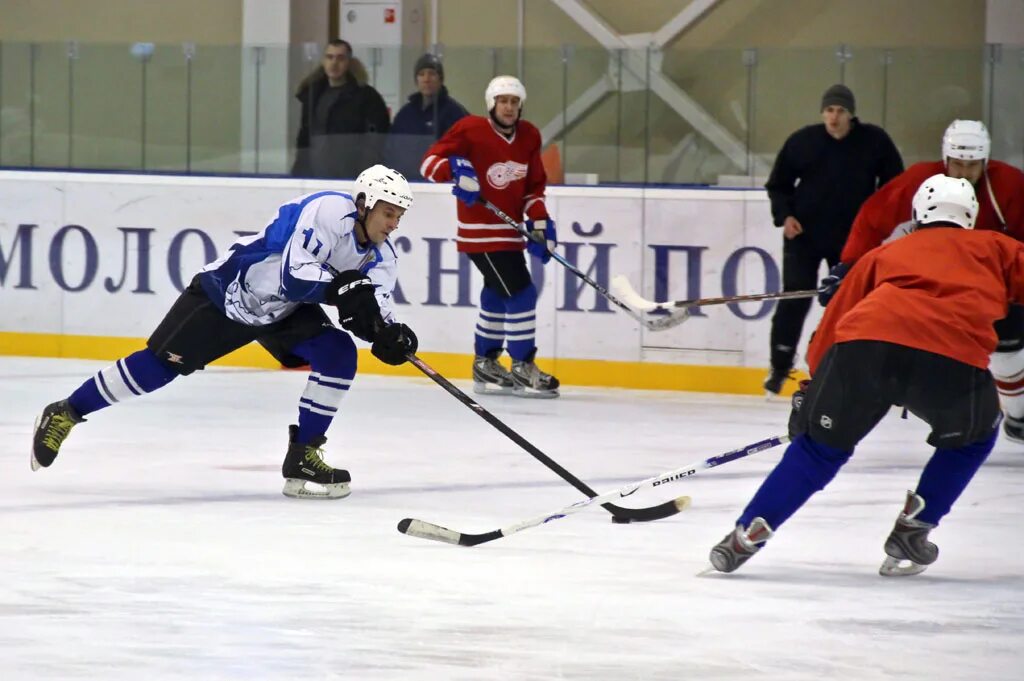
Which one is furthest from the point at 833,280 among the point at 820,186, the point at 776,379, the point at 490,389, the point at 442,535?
the point at 490,389

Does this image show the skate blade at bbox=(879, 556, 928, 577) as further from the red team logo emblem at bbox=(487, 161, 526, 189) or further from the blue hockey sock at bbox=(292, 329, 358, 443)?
the red team logo emblem at bbox=(487, 161, 526, 189)

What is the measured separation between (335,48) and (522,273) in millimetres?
1541

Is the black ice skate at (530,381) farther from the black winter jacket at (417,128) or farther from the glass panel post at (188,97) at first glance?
the glass panel post at (188,97)

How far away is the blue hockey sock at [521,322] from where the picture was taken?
21.3ft

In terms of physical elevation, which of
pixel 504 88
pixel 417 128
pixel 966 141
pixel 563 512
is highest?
pixel 504 88

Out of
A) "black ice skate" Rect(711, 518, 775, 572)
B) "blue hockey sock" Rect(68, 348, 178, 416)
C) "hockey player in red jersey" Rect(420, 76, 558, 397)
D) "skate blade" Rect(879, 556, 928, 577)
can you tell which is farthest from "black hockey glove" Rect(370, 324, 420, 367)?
"hockey player in red jersey" Rect(420, 76, 558, 397)

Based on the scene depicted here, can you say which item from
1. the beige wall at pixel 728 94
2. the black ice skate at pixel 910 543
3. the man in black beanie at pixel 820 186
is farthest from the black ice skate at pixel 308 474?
the beige wall at pixel 728 94

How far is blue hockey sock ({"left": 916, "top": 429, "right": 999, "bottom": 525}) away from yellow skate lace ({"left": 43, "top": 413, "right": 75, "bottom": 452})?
2.15m

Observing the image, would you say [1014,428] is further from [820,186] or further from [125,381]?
[125,381]

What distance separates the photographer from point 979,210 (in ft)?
17.1

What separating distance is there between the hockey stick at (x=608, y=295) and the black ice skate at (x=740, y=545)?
9.28 ft

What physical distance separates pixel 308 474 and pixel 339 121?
10.8ft

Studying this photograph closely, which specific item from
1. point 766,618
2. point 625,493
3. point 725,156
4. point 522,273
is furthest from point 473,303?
point 766,618

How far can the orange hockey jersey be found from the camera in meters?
3.32
